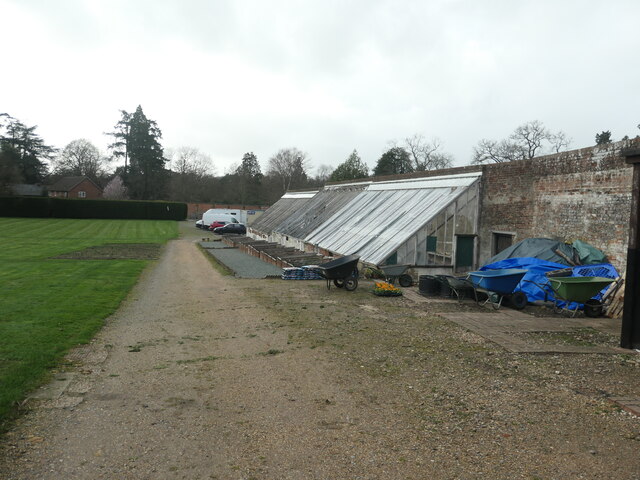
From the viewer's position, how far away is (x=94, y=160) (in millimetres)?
83688

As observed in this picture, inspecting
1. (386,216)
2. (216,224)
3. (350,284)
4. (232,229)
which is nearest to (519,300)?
(350,284)

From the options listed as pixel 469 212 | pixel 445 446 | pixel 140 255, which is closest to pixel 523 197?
pixel 469 212

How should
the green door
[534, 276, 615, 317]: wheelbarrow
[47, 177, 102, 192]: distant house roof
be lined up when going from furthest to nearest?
[47, 177, 102, 192]: distant house roof, the green door, [534, 276, 615, 317]: wheelbarrow

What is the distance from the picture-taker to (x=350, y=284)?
14.1 meters

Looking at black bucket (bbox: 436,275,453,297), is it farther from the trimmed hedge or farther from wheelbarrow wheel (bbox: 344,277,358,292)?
the trimmed hedge

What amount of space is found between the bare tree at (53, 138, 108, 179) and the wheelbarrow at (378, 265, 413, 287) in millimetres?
75915

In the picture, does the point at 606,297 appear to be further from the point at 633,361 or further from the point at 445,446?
the point at 445,446

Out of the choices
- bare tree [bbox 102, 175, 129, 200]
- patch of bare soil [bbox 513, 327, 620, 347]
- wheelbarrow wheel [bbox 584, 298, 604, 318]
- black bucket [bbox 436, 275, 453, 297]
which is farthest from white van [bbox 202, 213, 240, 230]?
patch of bare soil [bbox 513, 327, 620, 347]

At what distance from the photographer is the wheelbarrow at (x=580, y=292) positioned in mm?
10492

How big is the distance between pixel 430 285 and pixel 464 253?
14.2 feet

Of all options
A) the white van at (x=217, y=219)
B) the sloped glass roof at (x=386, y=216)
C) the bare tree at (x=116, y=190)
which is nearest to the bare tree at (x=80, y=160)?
the bare tree at (x=116, y=190)

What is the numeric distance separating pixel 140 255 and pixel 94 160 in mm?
68038

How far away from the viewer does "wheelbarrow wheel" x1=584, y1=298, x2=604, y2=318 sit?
11.0 meters

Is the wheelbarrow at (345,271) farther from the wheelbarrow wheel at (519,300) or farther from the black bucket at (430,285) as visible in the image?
the wheelbarrow wheel at (519,300)
